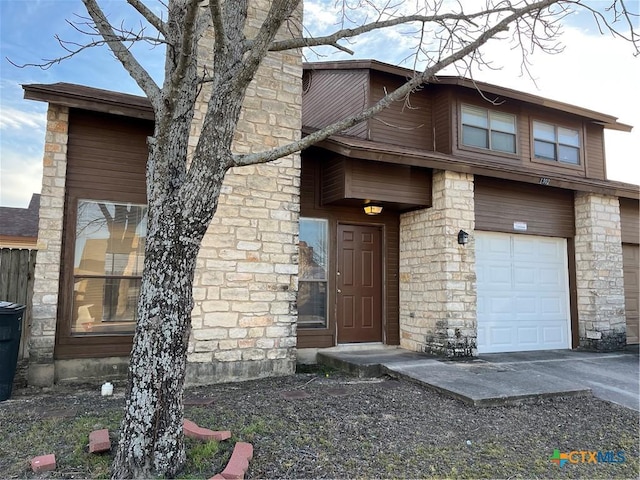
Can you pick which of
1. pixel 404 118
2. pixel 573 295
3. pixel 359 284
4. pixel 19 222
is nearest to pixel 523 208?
pixel 573 295

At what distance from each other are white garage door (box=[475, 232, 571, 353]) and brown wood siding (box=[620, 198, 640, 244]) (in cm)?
157

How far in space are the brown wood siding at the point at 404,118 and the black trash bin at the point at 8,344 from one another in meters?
6.07

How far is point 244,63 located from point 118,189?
371 centimetres

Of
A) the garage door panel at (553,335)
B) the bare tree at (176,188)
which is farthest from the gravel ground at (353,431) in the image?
the garage door panel at (553,335)

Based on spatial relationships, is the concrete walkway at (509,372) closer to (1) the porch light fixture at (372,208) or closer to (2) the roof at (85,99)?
(1) the porch light fixture at (372,208)

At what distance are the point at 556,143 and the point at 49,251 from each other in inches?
372

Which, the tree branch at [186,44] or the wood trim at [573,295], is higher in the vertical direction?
the tree branch at [186,44]

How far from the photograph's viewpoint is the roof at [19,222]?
11.4m

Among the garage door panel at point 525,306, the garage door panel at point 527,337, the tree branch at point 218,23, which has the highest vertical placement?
the tree branch at point 218,23

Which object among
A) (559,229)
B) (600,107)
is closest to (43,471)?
(559,229)

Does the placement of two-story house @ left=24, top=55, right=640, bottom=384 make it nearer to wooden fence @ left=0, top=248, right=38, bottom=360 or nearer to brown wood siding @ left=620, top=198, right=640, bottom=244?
brown wood siding @ left=620, top=198, right=640, bottom=244

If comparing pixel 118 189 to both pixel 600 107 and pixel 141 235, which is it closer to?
pixel 141 235

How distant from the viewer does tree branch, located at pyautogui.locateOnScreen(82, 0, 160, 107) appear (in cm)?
313

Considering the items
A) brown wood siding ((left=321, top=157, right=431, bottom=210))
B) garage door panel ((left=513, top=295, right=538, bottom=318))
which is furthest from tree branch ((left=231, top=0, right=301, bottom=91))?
garage door panel ((left=513, top=295, right=538, bottom=318))
